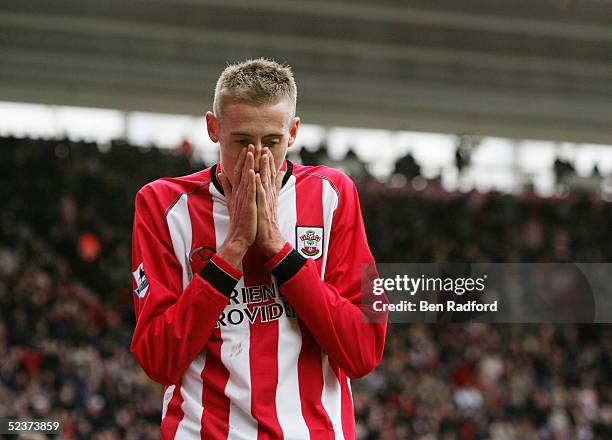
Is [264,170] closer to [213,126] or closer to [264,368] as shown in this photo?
[213,126]

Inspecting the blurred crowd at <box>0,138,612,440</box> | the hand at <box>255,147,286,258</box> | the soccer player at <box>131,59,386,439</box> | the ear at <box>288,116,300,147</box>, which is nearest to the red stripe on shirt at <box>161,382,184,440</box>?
the soccer player at <box>131,59,386,439</box>

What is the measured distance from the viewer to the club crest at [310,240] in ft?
7.66

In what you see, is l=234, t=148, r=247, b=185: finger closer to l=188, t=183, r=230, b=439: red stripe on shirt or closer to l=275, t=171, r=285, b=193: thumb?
l=275, t=171, r=285, b=193: thumb

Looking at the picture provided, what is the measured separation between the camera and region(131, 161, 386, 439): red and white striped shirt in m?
2.19

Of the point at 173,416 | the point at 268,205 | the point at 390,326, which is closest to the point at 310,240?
the point at 268,205

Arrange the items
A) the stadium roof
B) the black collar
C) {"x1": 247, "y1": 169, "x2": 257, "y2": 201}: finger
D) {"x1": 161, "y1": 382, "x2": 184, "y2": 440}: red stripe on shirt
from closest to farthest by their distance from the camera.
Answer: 1. {"x1": 247, "y1": 169, "x2": 257, "y2": 201}: finger
2. {"x1": 161, "y1": 382, "x2": 184, "y2": 440}: red stripe on shirt
3. the black collar
4. the stadium roof

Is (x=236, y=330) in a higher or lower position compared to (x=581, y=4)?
lower

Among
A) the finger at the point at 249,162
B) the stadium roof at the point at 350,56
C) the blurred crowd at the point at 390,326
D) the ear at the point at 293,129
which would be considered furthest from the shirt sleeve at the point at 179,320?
the stadium roof at the point at 350,56

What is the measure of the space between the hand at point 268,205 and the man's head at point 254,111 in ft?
0.08

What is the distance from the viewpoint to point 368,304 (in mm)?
2277

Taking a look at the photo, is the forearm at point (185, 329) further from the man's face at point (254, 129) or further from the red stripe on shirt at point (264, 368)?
the man's face at point (254, 129)

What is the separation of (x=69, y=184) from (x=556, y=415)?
8.82 metres

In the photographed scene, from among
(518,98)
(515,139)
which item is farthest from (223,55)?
(515,139)

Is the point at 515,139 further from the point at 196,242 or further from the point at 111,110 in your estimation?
the point at 196,242
